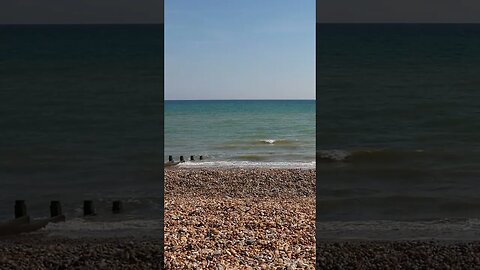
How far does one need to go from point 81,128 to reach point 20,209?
90cm

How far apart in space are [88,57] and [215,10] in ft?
41.4

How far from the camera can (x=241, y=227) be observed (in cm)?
504

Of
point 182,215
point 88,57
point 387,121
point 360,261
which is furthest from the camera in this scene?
point 182,215

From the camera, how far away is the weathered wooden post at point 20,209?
4.38 metres

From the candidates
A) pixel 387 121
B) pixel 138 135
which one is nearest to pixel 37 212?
pixel 138 135

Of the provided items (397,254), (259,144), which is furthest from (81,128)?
(259,144)

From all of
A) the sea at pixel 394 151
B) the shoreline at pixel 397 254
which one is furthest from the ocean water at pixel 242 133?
the shoreline at pixel 397 254

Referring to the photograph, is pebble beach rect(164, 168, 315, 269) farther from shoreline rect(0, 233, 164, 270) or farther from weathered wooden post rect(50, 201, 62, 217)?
weathered wooden post rect(50, 201, 62, 217)

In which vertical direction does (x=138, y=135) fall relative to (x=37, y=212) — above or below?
above

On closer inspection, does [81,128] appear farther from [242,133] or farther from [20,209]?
[242,133]

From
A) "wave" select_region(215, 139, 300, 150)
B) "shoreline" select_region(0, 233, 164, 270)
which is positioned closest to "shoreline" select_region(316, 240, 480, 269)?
"shoreline" select_region(0, 233, 164, 270)

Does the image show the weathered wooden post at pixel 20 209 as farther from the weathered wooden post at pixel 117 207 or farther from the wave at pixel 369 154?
the wave at pixel 369 154

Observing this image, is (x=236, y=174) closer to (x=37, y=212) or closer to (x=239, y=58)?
(x=37, y=212)

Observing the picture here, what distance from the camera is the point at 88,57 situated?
17.8 feet
